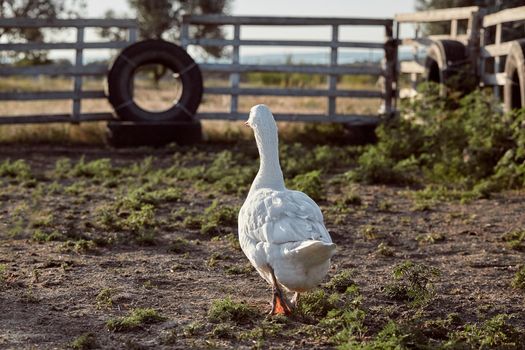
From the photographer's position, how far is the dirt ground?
19.0 ft

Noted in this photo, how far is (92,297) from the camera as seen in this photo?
6531 millimetres

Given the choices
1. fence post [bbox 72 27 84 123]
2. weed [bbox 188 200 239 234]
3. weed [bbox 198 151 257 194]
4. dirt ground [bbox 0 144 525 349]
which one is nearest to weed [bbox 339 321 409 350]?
dirt ground [bbox 0 144 525 349]

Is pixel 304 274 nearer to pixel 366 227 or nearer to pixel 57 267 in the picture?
pixel 57 267

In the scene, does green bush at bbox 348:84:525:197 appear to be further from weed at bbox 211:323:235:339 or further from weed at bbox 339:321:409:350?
weed at bbox 211:323:235:339

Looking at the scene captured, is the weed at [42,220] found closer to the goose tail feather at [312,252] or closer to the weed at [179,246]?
the weed at [179,246]

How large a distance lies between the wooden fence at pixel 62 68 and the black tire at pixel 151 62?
16.3 inches

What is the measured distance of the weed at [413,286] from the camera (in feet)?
19.9

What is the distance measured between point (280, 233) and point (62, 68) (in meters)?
10.8

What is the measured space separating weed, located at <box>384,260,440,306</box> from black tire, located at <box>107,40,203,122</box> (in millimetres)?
9469

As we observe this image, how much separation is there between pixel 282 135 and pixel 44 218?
792 cm

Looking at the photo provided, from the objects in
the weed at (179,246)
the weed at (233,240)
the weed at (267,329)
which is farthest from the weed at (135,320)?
the weed at (233,240)

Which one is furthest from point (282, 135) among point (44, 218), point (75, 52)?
point (44, 218)

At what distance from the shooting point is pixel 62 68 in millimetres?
15703

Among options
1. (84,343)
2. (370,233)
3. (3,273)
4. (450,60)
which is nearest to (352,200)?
(370,233)
